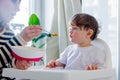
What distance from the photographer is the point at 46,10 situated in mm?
1926

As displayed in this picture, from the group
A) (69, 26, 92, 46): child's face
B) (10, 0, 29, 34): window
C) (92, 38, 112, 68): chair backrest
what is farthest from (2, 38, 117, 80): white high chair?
(10, 0, 29, 34): window

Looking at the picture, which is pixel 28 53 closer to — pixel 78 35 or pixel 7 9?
pixel 7 9

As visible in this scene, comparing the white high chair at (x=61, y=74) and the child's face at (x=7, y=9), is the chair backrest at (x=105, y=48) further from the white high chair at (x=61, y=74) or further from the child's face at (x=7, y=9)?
the child's face at (x=7, y=9)

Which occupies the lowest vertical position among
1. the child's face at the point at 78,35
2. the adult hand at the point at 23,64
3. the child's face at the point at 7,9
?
the adult hand at the point at 23,64

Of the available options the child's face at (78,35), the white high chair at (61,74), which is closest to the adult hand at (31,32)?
the white high chair at (61,74)

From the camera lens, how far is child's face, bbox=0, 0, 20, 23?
3.07 ft

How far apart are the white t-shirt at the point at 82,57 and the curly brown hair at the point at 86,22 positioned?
89 mm

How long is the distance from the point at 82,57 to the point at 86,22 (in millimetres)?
170

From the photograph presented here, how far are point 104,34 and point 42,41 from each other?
0.75 m

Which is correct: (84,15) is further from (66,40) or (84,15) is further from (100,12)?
(66,40)

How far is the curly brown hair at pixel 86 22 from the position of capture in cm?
122

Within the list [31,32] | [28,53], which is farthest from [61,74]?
[31,32]

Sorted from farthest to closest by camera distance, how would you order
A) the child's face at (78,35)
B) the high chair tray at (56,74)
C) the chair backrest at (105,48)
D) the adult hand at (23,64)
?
the child's face at (78,35) → the chair backrest at (105,48) → the adult hand at (23,64) → the high chair tray at (56,74)

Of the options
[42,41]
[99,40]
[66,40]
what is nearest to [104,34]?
[99,40]
